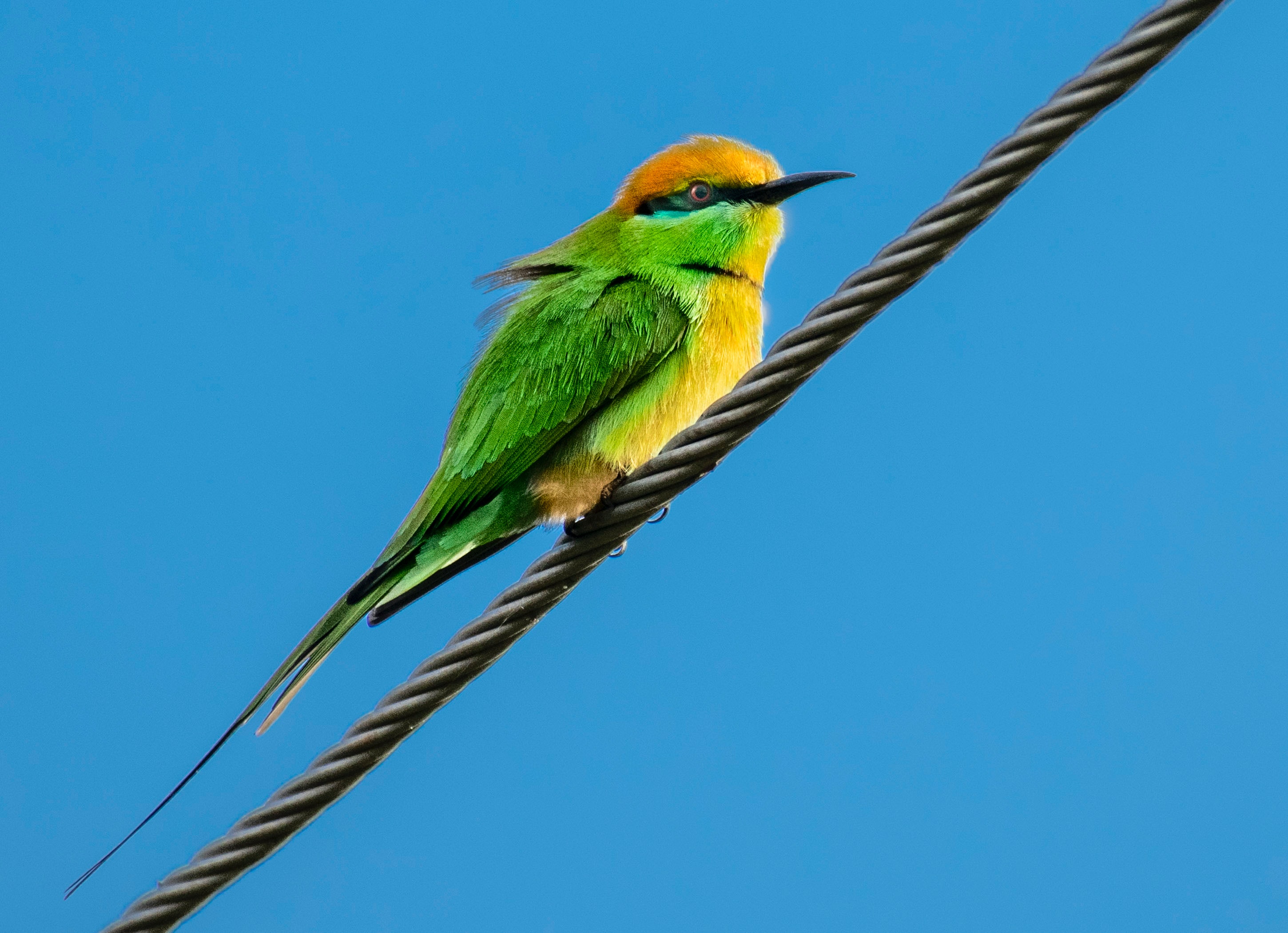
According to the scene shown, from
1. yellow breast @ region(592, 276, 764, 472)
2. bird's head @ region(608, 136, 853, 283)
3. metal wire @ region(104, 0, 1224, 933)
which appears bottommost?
metal wire @ region(104, 0, 1224, 933)

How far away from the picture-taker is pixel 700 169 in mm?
3658

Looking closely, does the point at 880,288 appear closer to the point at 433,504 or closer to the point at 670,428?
the point at 670,428

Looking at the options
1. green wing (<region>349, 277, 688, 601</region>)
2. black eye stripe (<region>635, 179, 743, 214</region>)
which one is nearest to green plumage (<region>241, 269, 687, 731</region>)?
green wing (<region>349, 277, 688, 601</region>)

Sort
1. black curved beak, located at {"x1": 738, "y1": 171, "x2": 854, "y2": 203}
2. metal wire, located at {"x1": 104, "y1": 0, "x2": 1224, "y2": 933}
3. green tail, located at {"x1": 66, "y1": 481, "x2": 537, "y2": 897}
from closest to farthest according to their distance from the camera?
1. metal wire, located at {"x1": 104, "y1": 0, "x2": 1224, "y2": 933}
2. green tail, located at {"x1": 66, "y1": 481, "x2": 537, "y2": 897}
3. black curved beak, located at {"x1": 738, "y1": 171, "x2": 854, "y2": 203}

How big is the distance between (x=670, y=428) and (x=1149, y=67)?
1.65m

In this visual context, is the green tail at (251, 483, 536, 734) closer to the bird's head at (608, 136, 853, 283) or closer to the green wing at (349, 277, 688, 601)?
the green wing at (349, 277, 688, 601)

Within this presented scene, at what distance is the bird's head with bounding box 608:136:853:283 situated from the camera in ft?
11.3

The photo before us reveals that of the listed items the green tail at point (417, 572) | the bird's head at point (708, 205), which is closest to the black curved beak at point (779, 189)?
the bird's head at point (708, 205)

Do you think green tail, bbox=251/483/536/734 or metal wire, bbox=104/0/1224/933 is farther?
green tail, bbox=251/483/536/734

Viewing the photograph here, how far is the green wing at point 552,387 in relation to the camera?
3143mm

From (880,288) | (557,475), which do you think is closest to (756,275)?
(557,475)

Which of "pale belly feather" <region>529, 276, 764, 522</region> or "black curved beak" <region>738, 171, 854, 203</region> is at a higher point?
"black curved beak" <region>738, 171, 854, 203</region>

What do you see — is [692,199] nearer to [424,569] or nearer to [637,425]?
[637,425]

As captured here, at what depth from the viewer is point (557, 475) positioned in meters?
3.19
